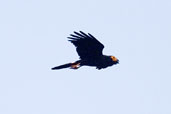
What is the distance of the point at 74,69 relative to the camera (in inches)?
2923

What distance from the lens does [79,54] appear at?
74.1 m

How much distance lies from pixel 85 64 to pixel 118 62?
202cm

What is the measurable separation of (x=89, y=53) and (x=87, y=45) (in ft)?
2.39

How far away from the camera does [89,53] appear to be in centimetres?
7425

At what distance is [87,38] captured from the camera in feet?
241

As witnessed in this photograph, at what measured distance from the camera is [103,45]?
74.0 meters

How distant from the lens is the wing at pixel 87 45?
241 ft

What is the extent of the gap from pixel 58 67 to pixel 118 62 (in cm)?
350

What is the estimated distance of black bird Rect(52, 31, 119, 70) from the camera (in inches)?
2886

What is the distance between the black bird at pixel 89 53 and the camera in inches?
2886

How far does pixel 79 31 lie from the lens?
7331cm

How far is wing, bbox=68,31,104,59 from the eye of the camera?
7331 centimetres

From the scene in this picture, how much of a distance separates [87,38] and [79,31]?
1.96 feet

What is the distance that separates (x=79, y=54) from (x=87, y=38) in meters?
1.25
